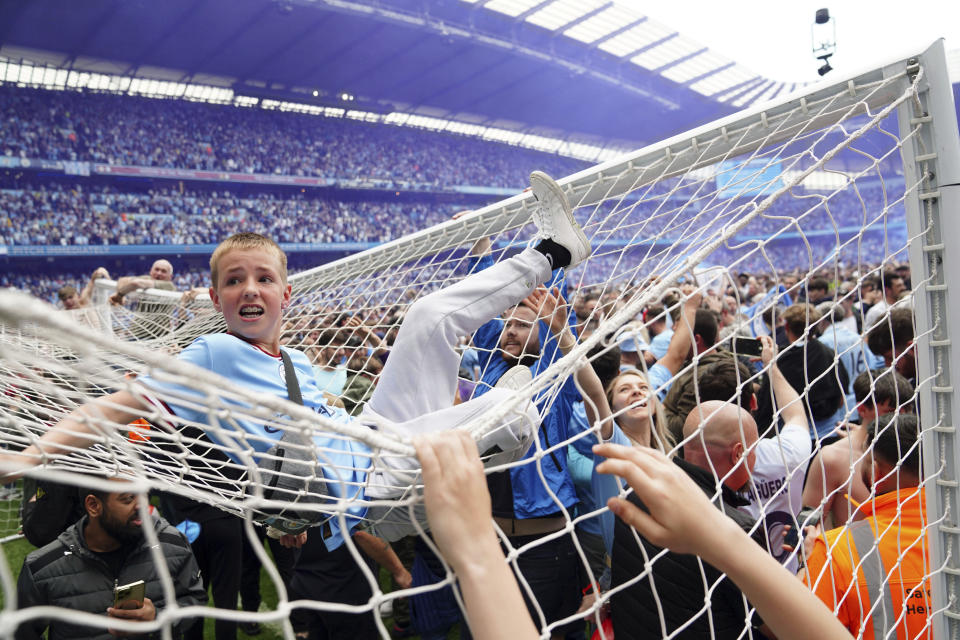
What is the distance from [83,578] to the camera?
6.26ft

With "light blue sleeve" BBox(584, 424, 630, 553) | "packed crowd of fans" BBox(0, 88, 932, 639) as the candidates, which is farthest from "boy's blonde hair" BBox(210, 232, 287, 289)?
"light blue sleeve" BBox(584, 424, 630, 553)

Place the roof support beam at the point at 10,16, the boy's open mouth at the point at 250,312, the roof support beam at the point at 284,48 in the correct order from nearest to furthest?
the boy's open mouth at the point at 250,312, the roof support beam at the point at 10,16, the roof support beam at the point at 284,48

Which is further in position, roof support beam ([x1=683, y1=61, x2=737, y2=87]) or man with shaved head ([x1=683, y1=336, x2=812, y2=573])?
roof support beam ([x1=683, y1=61, x2=737, y2=87])

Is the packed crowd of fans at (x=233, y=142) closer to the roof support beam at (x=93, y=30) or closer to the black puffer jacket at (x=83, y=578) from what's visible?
the roof support beam at (x=93, y=30)

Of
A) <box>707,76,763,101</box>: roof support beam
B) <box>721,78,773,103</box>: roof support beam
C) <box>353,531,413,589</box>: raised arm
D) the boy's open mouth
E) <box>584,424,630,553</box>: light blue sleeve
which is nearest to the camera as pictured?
the boy's open mouth

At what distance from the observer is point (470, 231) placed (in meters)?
2.62

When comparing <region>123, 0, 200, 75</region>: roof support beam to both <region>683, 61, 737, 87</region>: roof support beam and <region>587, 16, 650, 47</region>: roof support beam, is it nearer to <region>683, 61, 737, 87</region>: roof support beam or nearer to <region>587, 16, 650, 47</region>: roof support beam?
<region>587, 16, 650, 47</region>: roof support beam

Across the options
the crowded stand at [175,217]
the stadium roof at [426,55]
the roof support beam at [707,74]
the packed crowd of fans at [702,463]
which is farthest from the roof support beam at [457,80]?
the packed crowd of fans at [702,463]

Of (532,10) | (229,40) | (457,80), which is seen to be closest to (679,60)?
(532,10)

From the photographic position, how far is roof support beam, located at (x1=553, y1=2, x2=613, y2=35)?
20.1m

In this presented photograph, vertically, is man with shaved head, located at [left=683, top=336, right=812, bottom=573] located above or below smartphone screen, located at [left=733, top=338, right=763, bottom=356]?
below

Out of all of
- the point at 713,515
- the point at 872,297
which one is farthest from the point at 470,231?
the point at 872,297

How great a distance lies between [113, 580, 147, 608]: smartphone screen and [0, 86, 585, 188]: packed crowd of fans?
17.3 meters

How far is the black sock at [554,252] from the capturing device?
6.04 feet
